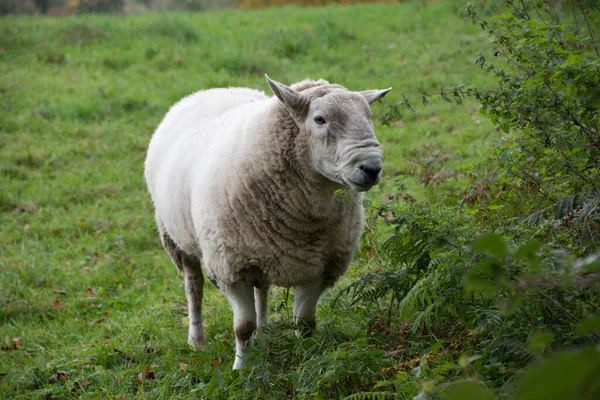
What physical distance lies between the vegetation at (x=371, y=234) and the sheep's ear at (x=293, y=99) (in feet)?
1.79

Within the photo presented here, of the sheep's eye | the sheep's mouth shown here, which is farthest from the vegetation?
the sheep's eye

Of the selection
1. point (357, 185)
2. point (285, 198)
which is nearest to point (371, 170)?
point (357, 185)

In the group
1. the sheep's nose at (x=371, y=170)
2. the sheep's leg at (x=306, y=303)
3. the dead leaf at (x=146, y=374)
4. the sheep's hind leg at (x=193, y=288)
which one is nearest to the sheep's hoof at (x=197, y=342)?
the sheep's hind leg at (x=193, y=288)

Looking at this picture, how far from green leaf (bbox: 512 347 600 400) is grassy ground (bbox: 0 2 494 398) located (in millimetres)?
1943

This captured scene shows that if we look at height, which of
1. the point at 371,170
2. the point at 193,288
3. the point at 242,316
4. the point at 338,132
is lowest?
the point at 193,288

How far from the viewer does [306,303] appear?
4672mm

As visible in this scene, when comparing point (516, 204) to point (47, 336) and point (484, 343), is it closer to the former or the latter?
point (484, 343)

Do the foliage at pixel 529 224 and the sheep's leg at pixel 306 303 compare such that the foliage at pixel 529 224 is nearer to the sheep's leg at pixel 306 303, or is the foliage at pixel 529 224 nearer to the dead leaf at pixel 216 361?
the sheep's leg at pixel 306 303

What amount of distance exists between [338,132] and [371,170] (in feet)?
1.23

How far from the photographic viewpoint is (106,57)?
14.0 m

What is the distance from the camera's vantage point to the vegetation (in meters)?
3.18

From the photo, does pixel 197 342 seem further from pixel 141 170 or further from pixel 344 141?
pixel 141 170

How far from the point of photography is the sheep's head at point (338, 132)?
396 centimetres

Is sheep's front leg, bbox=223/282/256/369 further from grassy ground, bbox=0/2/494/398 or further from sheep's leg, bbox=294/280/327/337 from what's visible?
sheep's leg, bbox=294/280/327/337
